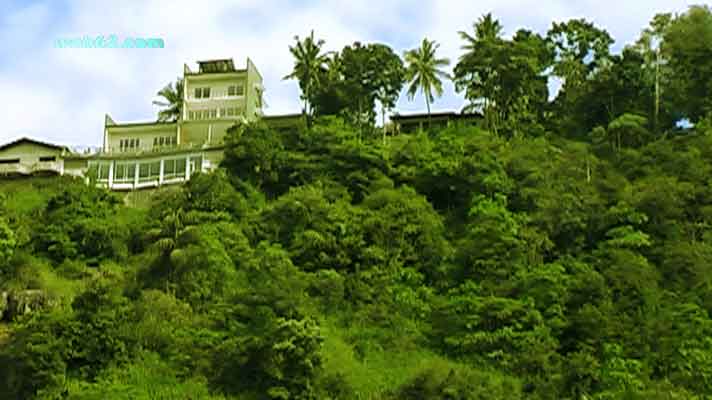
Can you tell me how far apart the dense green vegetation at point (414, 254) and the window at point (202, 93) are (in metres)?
6.90

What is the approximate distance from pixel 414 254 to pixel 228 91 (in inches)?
964

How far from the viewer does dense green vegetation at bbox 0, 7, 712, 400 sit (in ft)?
136

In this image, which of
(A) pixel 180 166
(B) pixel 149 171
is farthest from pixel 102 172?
(A) pixel 180 166

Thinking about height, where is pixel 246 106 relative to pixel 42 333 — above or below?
above

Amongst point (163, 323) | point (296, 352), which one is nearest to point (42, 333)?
point (163, 323)

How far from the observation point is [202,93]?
7031 centimetres

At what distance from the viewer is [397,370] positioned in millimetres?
42594

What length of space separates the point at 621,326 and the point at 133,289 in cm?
1926

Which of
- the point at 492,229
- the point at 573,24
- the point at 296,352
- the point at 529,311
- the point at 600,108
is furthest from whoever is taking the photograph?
the point at 573,24

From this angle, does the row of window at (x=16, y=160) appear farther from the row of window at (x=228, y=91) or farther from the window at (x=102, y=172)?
the row of window at (x=228, y=91)

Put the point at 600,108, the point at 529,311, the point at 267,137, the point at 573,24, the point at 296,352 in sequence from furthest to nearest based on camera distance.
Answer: the point at 573,24 → the point at 600,108 → the point at 267,137 → the point at 529,311 → the point at 296,352

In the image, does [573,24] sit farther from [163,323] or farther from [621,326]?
[163,323]

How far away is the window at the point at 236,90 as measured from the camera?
70.2 metres

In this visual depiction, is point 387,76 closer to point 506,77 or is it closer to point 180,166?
point 506,77
